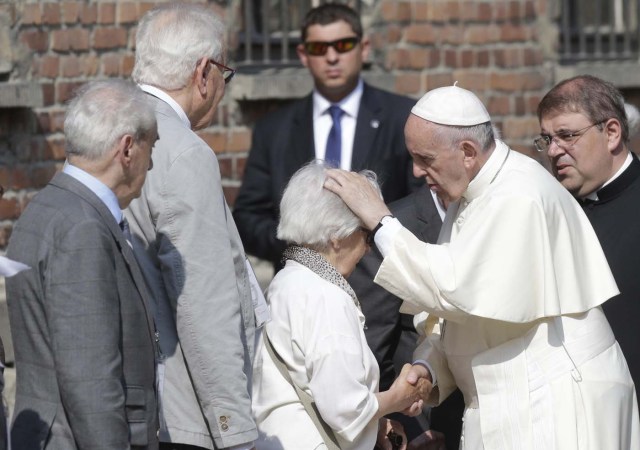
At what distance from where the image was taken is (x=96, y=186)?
3.61 m

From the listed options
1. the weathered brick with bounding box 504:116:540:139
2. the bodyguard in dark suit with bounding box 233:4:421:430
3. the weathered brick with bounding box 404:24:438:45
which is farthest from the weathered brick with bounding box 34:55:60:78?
the weathered brick with bounding box 504:116:540:139

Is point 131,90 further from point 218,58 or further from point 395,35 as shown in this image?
point 395,35

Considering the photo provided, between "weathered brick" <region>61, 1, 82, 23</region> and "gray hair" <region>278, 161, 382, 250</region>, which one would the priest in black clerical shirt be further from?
"weathered brick" <region>61, 1, 82, 23</region>

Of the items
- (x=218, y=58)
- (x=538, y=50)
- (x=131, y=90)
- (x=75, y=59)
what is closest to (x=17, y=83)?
(x=75, y=59)

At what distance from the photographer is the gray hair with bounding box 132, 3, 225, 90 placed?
13.6ft

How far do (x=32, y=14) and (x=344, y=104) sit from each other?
1.49 metres

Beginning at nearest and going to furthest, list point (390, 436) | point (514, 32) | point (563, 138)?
point (390, 436)
point (563, 138)
point (514, 32)

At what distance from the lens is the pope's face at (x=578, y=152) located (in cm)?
482

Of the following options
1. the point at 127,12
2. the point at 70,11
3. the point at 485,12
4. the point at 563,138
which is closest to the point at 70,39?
the point at 70,11

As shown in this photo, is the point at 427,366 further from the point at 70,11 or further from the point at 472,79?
the point at 472,79

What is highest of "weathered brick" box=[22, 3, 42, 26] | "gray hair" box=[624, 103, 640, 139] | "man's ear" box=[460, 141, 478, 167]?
"weathered brick" box=[22, 3, 42, 26]

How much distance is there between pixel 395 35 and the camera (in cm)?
765

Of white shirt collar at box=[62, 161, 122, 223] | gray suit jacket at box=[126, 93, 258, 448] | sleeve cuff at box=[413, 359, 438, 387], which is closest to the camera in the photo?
white shirt collar at box=[62, 161, 122, 223]

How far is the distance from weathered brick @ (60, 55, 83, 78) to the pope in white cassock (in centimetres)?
263
